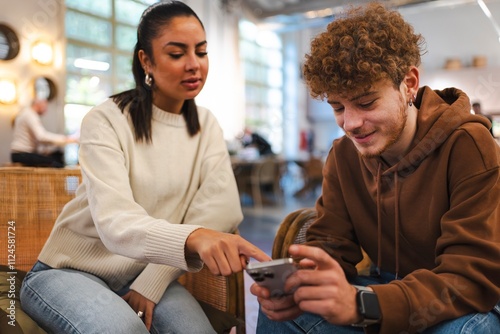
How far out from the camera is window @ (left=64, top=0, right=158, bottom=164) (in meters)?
6.33

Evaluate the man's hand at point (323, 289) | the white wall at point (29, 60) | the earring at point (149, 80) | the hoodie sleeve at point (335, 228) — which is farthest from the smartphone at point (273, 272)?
the white wall at point (29, 60)

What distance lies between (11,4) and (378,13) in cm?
573

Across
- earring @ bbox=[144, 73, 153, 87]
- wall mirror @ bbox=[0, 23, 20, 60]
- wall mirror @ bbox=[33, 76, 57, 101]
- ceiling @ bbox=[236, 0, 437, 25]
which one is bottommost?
earring @ bbox=[144, 73, 153, 87]

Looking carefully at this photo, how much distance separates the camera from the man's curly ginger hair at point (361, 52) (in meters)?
0.99

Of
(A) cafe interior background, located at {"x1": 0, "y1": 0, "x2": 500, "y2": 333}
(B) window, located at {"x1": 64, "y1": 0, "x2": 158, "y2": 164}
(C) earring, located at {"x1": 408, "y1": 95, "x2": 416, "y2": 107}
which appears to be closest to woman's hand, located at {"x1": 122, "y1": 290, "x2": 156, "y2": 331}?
(C) earring, located at {"x1": 408, "y1": 95, "x2": 416, "y2": 107}

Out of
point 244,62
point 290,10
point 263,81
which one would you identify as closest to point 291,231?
point 290,10

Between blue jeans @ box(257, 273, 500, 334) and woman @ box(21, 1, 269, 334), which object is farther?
woman @ box(21, 1, 269, 334)

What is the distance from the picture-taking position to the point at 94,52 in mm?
6703

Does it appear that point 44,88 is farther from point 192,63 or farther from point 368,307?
point 368,307

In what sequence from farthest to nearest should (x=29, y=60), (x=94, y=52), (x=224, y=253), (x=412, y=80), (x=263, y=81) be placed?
(x=263, y=81) < (x=94, y=52) < (x=29, y=60) < (x=412, y=80) < (x=224, y=253)

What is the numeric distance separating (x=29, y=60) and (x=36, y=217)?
498cm

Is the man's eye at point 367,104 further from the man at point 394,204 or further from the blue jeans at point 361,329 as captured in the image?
the blue jeans at point 361,329

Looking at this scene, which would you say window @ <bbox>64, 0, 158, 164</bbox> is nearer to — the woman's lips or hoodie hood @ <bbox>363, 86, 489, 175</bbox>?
the woman's lips

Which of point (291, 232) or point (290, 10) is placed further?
point (290, 10)
